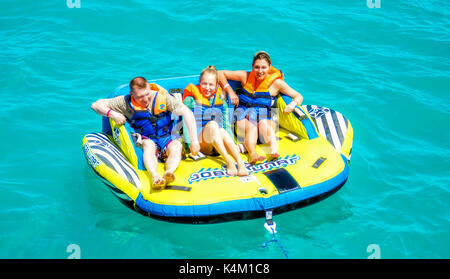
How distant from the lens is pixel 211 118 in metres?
4.73

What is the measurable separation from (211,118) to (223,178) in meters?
0.74

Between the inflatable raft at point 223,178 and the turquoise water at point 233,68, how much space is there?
0.25 meters

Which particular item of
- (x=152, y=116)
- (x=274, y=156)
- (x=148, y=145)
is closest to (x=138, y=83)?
(x=152, y=116)

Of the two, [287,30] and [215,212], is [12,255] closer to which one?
[215,212]

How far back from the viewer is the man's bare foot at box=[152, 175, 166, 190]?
13.5 feet

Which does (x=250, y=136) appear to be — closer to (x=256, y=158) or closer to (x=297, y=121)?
(x=256, y=158)

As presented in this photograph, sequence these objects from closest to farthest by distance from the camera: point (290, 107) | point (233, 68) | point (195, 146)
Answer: point (195, 146), point (290, 107), point (233, 68)

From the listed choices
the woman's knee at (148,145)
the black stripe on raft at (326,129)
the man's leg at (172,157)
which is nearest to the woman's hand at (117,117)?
the woman's knee at (148,145)

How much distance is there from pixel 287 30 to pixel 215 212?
4467 mm

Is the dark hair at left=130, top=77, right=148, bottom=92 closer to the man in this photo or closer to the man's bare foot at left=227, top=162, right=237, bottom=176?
the man

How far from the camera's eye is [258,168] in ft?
14.8

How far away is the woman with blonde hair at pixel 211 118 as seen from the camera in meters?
4.51

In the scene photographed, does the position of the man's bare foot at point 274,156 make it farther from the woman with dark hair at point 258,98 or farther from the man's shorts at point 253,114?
the man's shorts at point 253,114

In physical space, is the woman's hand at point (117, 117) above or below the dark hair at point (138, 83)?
below
